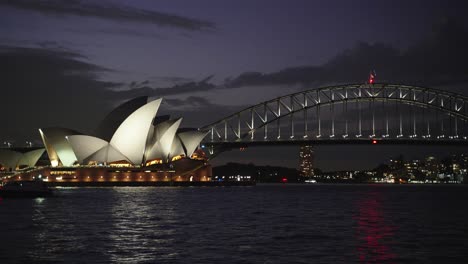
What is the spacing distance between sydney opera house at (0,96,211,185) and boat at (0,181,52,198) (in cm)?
2690

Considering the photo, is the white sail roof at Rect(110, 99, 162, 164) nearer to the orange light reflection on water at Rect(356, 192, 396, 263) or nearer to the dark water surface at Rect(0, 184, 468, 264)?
the dark water surface at Rect(0, 184, 468, 264)

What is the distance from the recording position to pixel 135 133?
301 feet

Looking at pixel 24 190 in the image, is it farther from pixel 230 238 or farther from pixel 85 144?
pixel 230 238

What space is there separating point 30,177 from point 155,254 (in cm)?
9118

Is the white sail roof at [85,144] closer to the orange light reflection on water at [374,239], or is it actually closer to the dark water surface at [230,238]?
the dark water surface at [230,238]

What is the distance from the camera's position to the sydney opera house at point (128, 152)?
90.9 m

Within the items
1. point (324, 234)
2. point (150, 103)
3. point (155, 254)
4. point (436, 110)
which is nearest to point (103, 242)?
point (155, 254)

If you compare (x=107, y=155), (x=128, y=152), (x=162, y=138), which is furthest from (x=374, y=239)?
(x=107, y=155)

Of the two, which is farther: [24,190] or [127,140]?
[127,140]

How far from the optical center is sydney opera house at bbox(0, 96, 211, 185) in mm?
90938

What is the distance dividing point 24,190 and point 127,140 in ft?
111

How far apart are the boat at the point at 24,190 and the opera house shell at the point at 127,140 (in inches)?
1056

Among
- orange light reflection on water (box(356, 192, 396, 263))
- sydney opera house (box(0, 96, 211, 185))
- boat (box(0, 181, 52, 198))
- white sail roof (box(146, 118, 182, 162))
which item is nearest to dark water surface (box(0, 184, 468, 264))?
orange light reflection on water (box(356, 192, 396, 263))

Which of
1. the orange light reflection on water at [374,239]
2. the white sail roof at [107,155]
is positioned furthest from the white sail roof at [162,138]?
the orange light reflection on water at [374,239]
